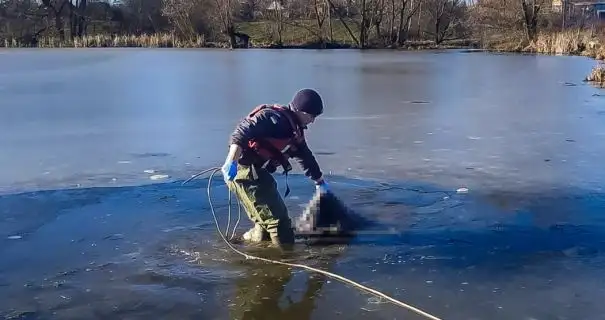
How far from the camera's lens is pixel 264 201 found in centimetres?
462

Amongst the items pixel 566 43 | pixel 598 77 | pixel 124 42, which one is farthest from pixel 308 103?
pixel 124 42

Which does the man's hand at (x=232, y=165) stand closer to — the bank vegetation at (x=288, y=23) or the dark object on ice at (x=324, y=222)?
the dark object on ice at (x=324, y=222)

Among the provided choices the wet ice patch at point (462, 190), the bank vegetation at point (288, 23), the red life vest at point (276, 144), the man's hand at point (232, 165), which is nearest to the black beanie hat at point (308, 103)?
the red life vest at point (276, 144)

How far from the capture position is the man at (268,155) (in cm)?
441

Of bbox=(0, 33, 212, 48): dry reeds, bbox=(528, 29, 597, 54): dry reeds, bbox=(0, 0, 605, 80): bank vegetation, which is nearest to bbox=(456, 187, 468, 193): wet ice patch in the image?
bbox=(528, 29, 597, 54): dry reeds

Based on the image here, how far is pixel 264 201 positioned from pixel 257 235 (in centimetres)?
27

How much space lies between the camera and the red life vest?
14.7 ft

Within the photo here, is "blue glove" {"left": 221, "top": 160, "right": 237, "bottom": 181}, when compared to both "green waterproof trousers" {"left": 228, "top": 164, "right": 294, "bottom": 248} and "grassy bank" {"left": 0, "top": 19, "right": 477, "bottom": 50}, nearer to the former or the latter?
"green waterproof trousers" {"left": 228, "top": 164, "right": 294, "bottom": 248}

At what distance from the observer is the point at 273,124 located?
14.6ft

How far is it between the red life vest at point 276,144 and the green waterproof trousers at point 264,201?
0.10m

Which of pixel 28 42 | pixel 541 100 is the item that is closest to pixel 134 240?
pixel 541 100

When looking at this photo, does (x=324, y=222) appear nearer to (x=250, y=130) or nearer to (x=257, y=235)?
(x=257, y=235)

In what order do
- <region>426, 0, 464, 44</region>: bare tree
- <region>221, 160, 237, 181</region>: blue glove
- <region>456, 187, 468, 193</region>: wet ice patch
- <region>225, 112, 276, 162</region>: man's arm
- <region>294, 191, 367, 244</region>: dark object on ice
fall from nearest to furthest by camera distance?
1. <region>221, 160, 237, 181</region>: blue glove
2. <region>225, 112, 276, 162</region>: man's arm
3. <region>294, 191, 367, 244</region>: dark object on ice
4. <region>456, 187, 468, 193</region>: wet ice patch
5. <region>426, 0, 464, 44</region>: bare tree

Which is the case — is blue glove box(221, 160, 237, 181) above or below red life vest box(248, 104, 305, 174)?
below
